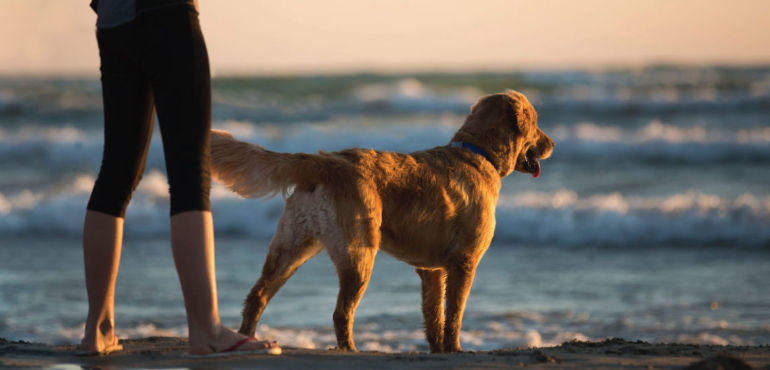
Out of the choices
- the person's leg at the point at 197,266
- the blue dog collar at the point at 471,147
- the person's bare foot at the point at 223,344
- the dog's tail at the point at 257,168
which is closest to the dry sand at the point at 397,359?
the person's bare foot at the point at 223,344

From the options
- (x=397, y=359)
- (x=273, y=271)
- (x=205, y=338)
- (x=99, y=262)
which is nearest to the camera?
(x=205, y=338)

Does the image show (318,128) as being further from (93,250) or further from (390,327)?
(93,250)

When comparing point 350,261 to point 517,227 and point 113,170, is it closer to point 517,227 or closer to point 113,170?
point 113,170

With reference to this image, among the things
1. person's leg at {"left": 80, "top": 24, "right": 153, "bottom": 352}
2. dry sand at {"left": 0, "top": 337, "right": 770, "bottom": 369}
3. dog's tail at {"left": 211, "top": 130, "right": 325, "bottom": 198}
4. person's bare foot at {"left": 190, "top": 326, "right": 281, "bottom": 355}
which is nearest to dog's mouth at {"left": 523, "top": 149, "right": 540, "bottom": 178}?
dry sand at {"left": 0, "top": 337, "right": 770, "bottom": 369}

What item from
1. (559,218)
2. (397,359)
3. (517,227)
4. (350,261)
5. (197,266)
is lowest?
(397,359)

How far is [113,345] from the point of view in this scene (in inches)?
133

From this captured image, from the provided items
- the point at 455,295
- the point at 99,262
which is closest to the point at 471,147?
the point at 455,295

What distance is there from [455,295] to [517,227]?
5924 millimetres

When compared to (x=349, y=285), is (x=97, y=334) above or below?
below

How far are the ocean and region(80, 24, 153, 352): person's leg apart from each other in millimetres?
2126

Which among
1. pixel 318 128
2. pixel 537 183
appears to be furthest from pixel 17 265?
pixel 318 128

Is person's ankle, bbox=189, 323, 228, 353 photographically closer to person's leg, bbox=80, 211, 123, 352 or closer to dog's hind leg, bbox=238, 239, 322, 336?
person's leg, bbox=80, 211, 123, 352

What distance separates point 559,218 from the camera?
9828 mm

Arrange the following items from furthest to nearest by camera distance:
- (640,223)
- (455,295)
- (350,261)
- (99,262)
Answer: (640,223) → (455,295) → (350,261) → (99,262)
